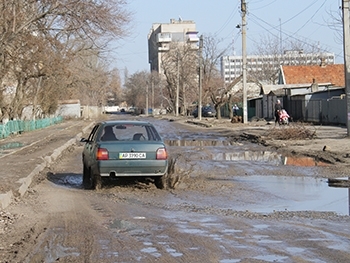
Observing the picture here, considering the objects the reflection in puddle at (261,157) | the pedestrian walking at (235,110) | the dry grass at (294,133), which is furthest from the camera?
the pedestrian walking at (235,110)

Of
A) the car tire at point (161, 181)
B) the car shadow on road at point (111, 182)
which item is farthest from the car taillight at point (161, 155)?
the car shadow on road at point (111, 182)

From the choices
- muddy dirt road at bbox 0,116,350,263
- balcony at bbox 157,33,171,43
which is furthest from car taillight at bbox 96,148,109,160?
balcony at bbox 157,33,171,43

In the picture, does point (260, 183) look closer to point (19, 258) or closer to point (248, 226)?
point (248, 226)

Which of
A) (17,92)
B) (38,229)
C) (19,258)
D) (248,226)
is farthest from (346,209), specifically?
(17,92)

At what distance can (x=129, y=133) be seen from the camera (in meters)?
12.7

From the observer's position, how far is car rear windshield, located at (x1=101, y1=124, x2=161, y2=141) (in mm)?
12805

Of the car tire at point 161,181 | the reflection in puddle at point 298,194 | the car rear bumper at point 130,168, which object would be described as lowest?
the reflection in puddle at point 298,194

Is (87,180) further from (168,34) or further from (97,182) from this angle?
(168,34)

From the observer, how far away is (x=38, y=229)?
822 cm

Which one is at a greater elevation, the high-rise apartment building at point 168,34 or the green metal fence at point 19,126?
the high-rise apartment building at point 168,34

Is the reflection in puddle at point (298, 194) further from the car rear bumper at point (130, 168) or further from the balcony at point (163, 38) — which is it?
the balcony at point (163, 38)

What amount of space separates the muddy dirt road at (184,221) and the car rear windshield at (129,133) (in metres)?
1.07

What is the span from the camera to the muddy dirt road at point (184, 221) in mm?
6648

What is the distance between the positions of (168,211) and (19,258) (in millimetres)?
3663
